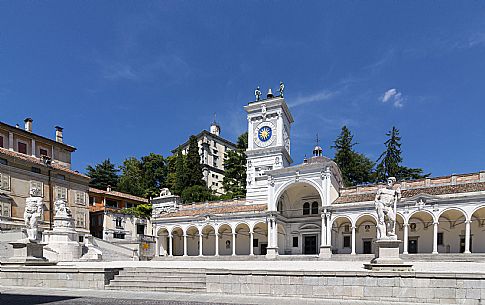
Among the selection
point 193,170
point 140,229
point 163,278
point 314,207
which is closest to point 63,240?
point 163,278

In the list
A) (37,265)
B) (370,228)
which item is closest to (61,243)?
(37,265)

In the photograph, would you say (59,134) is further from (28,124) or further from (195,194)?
(195,194)

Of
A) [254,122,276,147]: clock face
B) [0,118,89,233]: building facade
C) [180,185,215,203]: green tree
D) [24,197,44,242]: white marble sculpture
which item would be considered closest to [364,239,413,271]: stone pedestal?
[24,197,44,242]: white marble sculpture

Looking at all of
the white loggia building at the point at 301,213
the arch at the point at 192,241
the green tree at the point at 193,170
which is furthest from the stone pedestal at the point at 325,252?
the green tree at the point at 193,170

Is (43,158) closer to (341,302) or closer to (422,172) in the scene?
(341,302)

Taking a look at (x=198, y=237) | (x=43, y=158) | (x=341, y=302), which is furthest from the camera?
(x=198, y=237)

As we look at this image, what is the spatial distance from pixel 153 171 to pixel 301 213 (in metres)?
38.1

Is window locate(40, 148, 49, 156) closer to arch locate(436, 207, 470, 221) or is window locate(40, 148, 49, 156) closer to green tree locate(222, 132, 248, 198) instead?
green tree locate(222, 132, 248, 198)

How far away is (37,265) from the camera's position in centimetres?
1364

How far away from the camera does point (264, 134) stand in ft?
149

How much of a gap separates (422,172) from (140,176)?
5218 cm

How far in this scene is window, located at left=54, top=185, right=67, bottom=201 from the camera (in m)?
38.0

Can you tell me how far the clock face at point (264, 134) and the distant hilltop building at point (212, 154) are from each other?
30712mm

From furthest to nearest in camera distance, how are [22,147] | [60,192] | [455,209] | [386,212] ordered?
[22,147] → [60,192] → [455,209] → [386,212]
